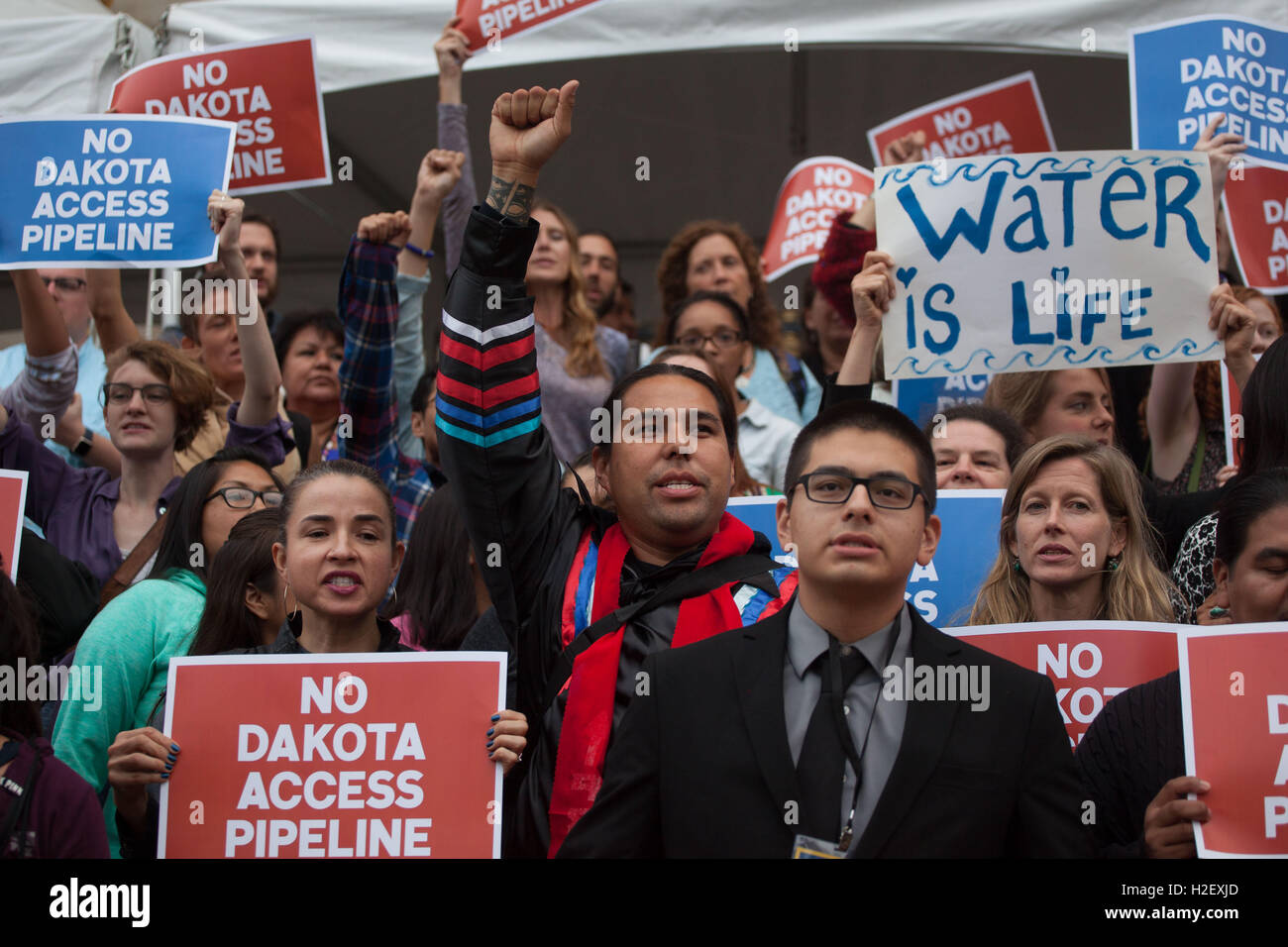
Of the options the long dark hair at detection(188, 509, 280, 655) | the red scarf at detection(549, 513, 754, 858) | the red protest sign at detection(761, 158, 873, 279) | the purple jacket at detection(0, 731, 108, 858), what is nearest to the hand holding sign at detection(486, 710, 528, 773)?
the red scarf at detection(549, 513, 754, 858)

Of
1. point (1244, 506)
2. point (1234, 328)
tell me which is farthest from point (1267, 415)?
point (1234, 328)

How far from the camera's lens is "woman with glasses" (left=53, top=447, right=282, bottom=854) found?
369cm

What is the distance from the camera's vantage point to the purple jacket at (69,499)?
15.0ft

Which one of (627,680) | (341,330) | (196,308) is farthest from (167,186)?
(627,680)

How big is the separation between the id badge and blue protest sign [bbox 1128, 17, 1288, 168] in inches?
138

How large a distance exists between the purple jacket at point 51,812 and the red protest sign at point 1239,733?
87.6 inches

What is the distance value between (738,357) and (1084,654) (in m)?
2.36

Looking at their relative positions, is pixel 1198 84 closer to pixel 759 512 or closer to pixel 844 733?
pixel 759 512

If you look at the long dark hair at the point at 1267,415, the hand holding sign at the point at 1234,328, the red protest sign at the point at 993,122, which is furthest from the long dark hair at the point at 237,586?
the red protest sign at the point at 993,122

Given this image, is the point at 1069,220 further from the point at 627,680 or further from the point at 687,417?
the point at 627,680

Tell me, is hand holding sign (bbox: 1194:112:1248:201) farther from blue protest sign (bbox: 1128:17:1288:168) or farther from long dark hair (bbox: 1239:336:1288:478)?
long dark hair (bbox: 1239:336:1288:478)

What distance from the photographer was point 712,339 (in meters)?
5.55

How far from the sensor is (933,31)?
6207 millimetres
